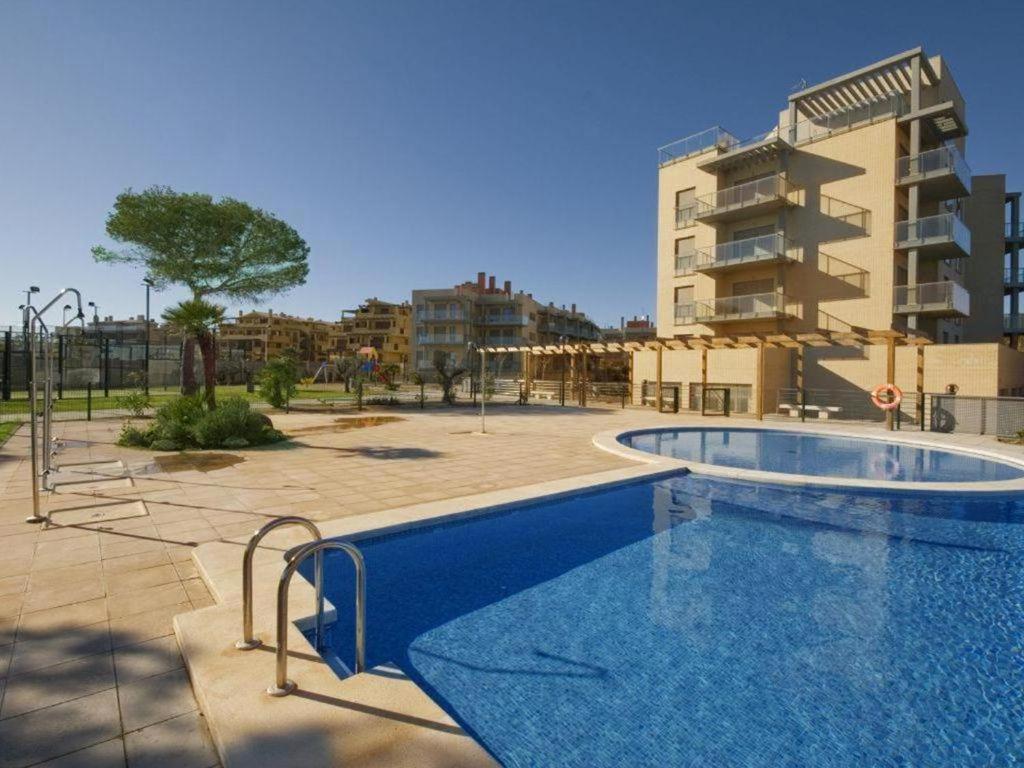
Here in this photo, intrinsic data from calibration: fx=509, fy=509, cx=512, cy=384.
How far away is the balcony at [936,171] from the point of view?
69.4 feet

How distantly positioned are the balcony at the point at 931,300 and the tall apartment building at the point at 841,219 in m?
0.05

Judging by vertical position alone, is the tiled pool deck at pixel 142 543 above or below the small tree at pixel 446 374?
below

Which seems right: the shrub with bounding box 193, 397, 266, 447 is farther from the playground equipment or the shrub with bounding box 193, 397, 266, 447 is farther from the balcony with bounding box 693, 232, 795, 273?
the balcony with bounding box 693, 232, 795, 273

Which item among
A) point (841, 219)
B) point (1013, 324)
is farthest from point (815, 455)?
point (1013, 324)

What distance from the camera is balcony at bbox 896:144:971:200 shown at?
21.2 metres

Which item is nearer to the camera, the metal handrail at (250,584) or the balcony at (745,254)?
the metal handrail at (250,584)

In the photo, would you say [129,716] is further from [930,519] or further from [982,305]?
[982,305]

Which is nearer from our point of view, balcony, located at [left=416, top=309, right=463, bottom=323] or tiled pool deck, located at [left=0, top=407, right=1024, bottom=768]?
tiled pool deck, located at [left=0, top=407, right=1024, bottom=768]

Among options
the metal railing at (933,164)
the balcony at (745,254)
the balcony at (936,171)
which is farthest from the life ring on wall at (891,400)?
the metal railing at (933,164)

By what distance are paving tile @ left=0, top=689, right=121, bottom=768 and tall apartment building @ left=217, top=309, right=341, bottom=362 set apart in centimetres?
7531

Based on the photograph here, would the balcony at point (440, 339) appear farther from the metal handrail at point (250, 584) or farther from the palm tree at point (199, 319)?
the metal handrail at point (250, 584)

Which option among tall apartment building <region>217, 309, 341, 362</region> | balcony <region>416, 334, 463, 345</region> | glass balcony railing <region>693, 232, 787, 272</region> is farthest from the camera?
tall apartment building <region>217, 309, 341, 362</region>

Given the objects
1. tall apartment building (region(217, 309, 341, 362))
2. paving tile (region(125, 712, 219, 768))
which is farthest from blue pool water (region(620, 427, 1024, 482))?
tall apartment building (region(217, 309, 341, 362))

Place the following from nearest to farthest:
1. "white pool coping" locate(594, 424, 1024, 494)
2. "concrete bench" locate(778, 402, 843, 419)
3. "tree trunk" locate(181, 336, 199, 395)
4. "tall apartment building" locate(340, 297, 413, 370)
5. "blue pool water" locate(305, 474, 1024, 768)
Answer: "blue pool water" locate(305, 474, 1024, 768) → "white pool coping" locate(594, 424, 1024, 494) → "tree trunk" locate(181, 336, 199, 395) → "concrete bench" locate(778, 402, 843, 419) → "tall apartment building" locate(340, 297, 413, 370)
